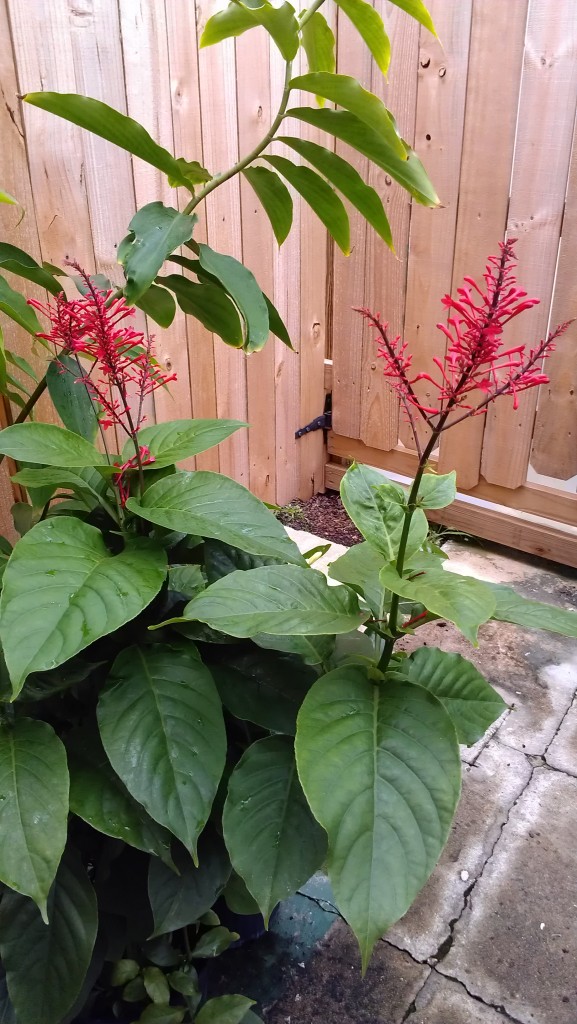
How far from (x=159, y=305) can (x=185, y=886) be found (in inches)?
35.5

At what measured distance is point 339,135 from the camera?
3.17ft

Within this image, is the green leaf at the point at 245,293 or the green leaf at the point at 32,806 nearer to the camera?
the green leaf at the point at 32,806

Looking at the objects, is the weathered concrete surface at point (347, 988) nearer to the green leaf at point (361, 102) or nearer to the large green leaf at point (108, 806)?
the large green leaf at point (108, 806)

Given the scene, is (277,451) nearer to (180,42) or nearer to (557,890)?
(180,42)

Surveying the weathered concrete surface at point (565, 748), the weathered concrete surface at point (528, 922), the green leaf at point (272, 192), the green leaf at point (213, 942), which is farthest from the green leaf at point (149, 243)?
the weathered concrete surface at point (565, 748)

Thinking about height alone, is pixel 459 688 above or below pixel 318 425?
above

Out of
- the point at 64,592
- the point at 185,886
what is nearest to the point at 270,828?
the point at 185,886

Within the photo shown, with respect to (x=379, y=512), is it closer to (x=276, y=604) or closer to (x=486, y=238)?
(x=276, y=604)

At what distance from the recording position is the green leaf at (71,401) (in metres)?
1.12

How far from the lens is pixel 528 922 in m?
1.38

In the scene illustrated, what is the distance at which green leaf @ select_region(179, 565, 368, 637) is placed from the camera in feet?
2.70

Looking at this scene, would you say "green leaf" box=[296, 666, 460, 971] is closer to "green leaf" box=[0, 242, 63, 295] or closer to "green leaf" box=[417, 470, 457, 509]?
"green leaf" box=[417, 470, 457, 509]

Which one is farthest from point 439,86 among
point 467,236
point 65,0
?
point 65,0

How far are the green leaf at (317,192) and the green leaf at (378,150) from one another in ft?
0.36
